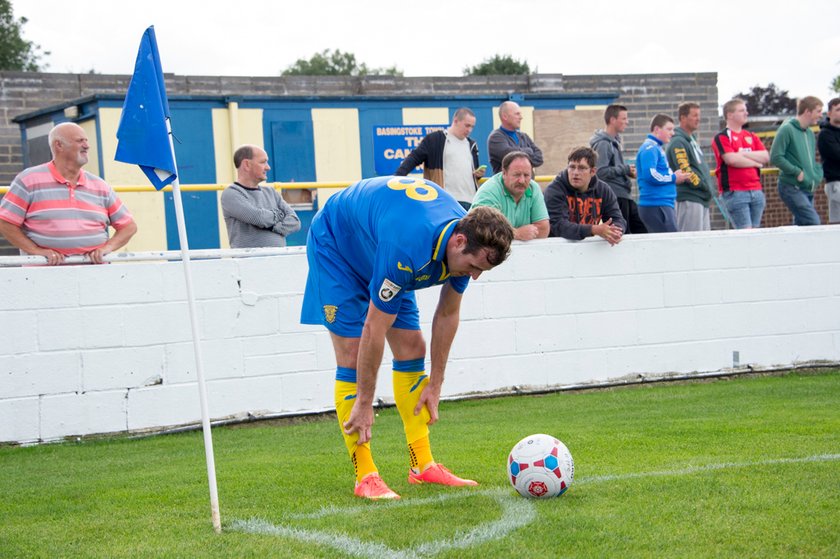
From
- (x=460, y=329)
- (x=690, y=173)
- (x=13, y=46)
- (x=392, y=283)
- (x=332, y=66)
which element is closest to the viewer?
(x=392, y=283)

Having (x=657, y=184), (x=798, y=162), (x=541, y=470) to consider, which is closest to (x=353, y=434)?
(x=541, y=470)

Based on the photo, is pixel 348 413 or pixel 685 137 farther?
pixel 685 137

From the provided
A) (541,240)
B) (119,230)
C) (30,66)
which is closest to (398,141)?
(541,240)

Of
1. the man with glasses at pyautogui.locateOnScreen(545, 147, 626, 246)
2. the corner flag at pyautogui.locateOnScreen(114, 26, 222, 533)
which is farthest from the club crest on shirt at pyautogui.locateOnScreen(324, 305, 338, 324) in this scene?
the man with glasses at pyautogui.locateOnScreen(545, 147, 626, 246)

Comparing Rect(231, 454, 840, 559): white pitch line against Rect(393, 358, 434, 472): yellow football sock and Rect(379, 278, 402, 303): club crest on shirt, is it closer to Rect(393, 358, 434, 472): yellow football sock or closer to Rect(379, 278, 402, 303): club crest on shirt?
Rect(393, 358, 434, 472): yellow football sock

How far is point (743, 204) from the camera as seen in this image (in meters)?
11.2

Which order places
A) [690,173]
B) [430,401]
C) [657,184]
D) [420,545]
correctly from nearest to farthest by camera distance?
[420,545]
[430,401]
[657,184]
[690,173]

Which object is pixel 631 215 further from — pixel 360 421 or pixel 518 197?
pixel 360 421

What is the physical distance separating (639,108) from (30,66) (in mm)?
38426

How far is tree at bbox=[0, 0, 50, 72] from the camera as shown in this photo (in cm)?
4912

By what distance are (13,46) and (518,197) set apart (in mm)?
47503

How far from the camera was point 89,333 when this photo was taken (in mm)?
7957

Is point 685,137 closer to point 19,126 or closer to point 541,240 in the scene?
point 541,240

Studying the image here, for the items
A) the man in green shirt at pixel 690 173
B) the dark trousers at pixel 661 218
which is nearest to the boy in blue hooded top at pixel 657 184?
the dark trousers at pixel 661 218
